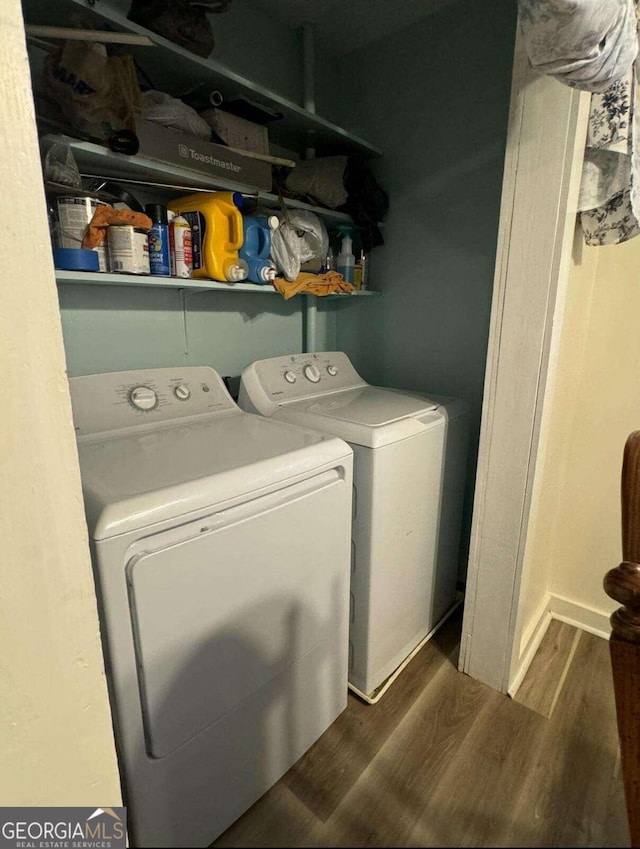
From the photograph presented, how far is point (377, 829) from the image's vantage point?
196 mm

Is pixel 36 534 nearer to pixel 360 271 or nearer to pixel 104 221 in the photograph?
pixel 104 221

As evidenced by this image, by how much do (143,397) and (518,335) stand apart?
1145mm

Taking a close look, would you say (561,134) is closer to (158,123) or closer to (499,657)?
(158,123)

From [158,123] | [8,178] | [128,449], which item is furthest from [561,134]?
[128,449]

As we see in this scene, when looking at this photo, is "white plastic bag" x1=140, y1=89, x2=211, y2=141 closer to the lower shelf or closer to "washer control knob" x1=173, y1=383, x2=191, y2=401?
the lower shelf

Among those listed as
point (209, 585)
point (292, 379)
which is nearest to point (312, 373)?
point (292, 379)

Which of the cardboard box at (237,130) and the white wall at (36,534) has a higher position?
the cardboard box at (237,130)

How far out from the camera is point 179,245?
1386 millimetres

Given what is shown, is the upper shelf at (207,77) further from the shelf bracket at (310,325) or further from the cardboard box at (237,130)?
the shelf bracket at (310,325)

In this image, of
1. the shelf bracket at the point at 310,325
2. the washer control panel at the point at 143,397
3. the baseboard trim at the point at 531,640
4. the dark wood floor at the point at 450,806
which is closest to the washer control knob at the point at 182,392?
the washer control panel at the point at 143,397

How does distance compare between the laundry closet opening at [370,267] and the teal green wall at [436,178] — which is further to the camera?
the teal green wall at [436,178]

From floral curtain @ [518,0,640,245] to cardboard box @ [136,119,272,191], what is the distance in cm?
88

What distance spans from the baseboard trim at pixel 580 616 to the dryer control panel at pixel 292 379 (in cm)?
129

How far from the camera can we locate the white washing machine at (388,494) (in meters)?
1.35
